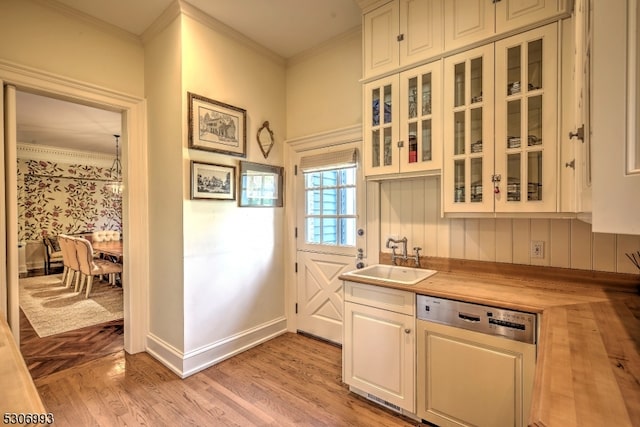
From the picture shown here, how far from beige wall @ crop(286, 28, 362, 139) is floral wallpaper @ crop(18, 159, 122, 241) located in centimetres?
626

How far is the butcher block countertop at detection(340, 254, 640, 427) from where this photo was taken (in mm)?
698

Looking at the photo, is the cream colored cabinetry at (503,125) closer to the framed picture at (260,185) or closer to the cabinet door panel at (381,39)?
the cabinet door panel at (381,39)

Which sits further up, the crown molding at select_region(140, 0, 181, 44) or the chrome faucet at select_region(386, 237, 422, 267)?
the crown molding at select_region(140, 0, 181, 44)

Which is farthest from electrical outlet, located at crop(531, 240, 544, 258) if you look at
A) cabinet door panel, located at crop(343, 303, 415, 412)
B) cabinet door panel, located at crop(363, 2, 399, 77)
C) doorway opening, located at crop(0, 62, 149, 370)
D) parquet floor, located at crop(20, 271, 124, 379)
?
parquet floor, located at crop(20, 271, 124, 379)

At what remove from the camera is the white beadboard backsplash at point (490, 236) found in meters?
1.77

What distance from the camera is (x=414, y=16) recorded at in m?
2.08

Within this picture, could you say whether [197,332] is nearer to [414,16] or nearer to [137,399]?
[137,399]

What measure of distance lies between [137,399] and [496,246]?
2.71 meters

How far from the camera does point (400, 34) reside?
215 centimetres

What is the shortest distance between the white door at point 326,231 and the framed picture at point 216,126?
690 millimetres

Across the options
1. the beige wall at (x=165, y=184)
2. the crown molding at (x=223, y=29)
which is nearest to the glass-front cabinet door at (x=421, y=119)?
the crown molding at (x=223, y=29)

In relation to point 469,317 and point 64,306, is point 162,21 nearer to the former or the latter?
point 469,317

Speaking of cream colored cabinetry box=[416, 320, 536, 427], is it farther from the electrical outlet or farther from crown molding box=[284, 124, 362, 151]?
crown molding box=[284, 124, 362, 151]

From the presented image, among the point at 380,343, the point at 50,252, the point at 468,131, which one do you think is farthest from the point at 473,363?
the point at 50,252
